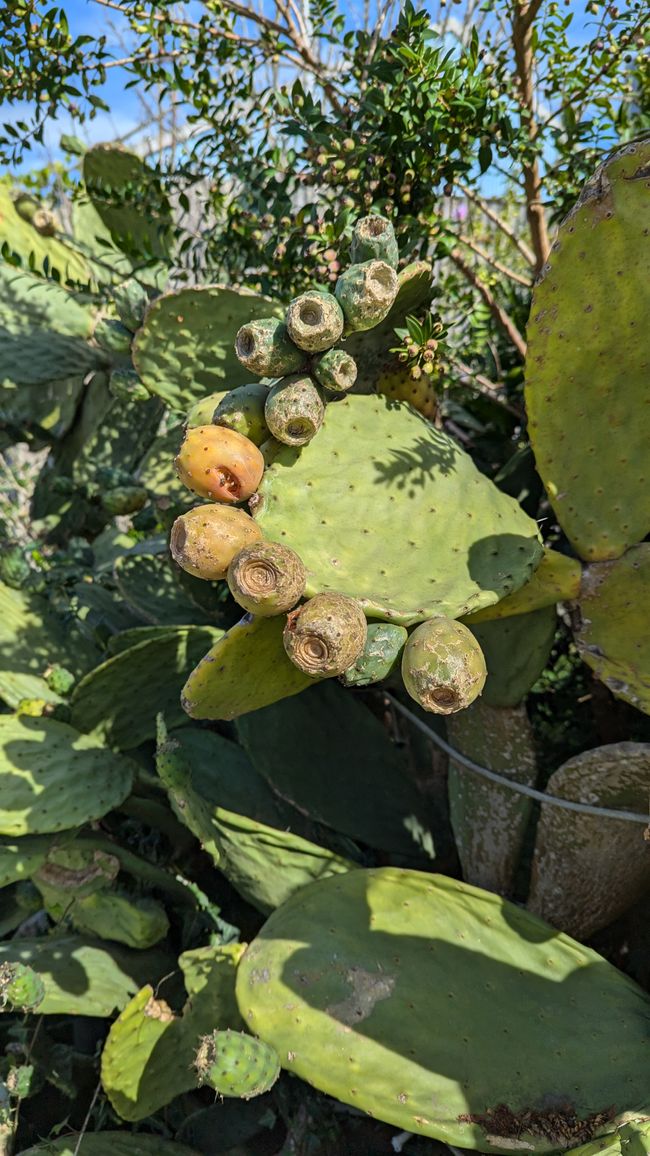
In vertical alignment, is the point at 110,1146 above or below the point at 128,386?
below

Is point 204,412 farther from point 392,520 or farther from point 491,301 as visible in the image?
point 491,301

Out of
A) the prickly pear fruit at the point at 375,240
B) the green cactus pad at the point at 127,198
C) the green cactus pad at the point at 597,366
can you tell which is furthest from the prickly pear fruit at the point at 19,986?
the green cactus pad at the point at 127,198

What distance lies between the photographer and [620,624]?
4.40 feet

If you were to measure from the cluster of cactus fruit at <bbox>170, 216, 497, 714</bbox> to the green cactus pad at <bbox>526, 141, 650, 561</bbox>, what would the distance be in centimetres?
28

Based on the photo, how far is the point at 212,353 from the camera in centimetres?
161

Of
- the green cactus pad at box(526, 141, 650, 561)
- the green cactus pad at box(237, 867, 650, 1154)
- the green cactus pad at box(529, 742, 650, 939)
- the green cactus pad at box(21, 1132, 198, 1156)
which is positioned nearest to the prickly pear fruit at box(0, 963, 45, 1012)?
the green cactus pad at box(21, 1132, 198, 1156)

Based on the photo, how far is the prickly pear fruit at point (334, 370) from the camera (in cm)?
124

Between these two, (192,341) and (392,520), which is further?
(192,341)

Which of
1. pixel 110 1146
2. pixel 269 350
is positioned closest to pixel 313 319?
pixel 269 350

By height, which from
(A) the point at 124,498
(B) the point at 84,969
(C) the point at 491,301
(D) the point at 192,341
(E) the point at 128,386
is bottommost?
(B) the point at 84,969

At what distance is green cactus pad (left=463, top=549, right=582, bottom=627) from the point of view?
54.1 inches

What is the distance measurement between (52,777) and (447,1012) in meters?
0.79

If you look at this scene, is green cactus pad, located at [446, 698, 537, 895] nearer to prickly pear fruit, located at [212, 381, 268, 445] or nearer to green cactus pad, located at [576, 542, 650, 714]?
green cactus pad, located at [576, 542, 650, 714]

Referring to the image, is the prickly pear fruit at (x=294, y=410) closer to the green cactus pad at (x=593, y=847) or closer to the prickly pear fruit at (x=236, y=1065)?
the green cactus pad at (x=593, y=847)
